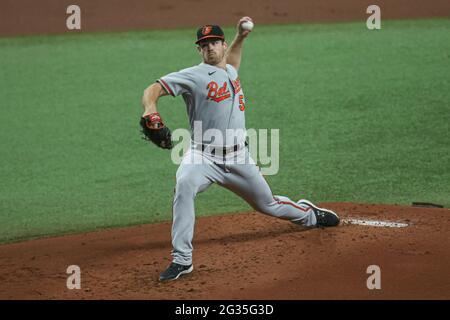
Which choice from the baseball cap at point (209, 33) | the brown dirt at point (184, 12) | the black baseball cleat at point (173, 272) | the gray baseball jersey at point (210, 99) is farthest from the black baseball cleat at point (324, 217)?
the brown dirt at point (184, 12)

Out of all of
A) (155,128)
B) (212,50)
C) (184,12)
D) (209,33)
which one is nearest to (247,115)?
(212,50)

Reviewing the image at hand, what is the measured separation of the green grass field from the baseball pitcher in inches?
69.3

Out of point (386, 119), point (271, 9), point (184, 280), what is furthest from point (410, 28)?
point (184, 280)

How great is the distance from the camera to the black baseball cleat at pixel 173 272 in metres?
4.98

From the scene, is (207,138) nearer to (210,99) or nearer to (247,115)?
(210,99)

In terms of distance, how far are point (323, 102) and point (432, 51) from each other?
7.69ft

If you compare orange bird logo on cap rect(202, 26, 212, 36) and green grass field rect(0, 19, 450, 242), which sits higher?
orange bird logo on cap rect(202, 26, 212, 36)

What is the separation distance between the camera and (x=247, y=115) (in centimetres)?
968

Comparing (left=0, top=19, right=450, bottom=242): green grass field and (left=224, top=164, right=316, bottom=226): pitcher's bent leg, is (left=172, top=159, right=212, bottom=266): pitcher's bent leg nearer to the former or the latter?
(left=224, top=164, right=316, bottom=226): pitcher's bent leg

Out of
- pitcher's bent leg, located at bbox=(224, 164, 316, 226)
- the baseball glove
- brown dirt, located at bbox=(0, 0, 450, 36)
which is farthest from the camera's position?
brown dirt, located at bbox=(0, 0, 450, 36)

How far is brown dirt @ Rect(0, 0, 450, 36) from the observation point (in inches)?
529

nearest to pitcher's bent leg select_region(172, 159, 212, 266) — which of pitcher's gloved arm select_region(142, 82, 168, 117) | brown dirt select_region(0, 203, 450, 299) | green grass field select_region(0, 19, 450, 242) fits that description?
brown dirt select_region(0, 203, 450, 299)

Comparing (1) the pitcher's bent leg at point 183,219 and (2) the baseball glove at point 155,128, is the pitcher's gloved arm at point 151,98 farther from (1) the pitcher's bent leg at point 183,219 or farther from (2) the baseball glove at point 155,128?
(1) the pitcher's bent leg at point 183,219

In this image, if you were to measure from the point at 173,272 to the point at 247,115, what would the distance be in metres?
4.91
